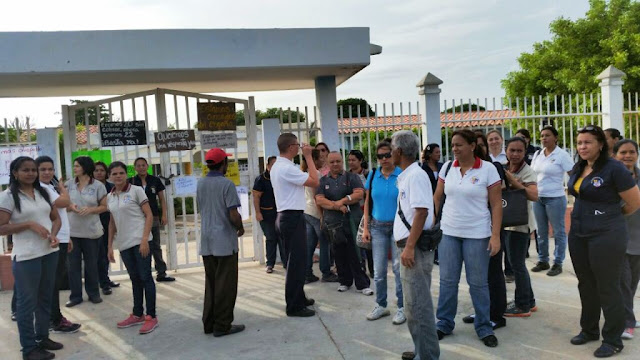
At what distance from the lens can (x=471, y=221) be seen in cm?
404

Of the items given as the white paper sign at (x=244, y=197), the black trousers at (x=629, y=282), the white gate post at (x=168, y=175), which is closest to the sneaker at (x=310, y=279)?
the white paper sign at (x=244, y=197)

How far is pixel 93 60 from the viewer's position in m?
5.88

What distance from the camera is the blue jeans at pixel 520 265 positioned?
473cm

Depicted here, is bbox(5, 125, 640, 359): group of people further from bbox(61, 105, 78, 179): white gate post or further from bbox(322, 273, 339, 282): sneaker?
bbox(61, 105, 78, 179): white gate post

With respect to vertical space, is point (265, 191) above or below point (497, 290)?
above

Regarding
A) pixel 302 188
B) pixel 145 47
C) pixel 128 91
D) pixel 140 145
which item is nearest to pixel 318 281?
pixel 302 188

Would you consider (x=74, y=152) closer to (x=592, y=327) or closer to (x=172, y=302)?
(x=172, y=302)

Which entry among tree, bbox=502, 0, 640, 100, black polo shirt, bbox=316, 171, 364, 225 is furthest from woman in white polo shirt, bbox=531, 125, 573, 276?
tree, bbox=502, 0, 640, 100

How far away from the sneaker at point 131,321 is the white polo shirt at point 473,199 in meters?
3.25

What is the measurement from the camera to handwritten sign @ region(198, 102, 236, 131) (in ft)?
23.0

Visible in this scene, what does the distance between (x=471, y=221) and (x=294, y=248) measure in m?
1.85

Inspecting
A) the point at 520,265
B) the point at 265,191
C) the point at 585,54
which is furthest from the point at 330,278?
the point at 585,54

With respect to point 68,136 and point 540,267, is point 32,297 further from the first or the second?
point 540,267

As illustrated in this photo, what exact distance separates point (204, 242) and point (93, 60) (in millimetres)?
2819
